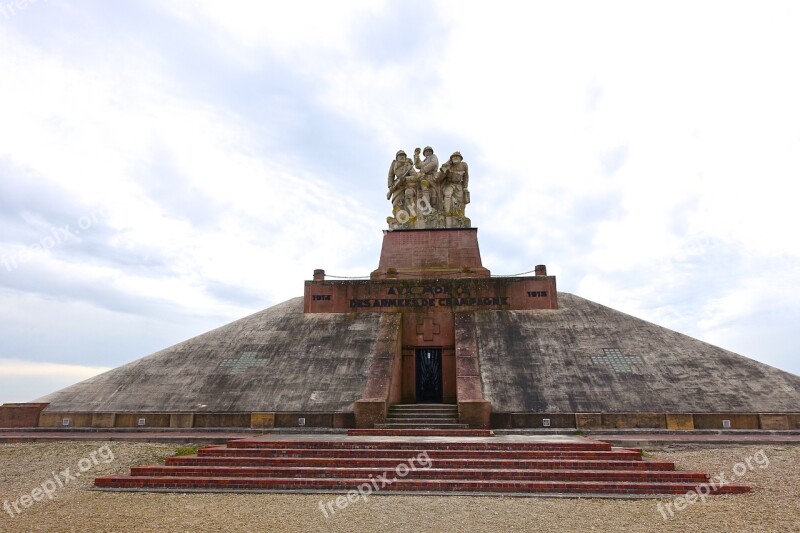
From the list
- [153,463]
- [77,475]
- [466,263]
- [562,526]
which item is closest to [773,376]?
[466,263]

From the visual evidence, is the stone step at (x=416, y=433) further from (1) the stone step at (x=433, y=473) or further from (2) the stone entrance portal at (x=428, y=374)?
(2) the stone entrance portal at (x=428, y=374)

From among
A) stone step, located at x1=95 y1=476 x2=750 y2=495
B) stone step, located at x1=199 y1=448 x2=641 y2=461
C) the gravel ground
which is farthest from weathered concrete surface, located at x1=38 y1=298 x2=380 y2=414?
the gravel ground

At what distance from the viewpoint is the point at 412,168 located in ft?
75.0

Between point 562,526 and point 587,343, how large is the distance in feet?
37.6

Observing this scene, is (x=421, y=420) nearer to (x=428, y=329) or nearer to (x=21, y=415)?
(x=428, y=329)

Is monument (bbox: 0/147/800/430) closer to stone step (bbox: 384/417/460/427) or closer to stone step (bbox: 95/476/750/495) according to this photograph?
stone step (bbox: 384/417/460/427)

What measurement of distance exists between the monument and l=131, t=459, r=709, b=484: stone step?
470cm

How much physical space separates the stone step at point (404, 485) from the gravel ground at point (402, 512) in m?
0.36

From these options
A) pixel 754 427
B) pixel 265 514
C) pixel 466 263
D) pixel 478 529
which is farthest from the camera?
pixel 466 263

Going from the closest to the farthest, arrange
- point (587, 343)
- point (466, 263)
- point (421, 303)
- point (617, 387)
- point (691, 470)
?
point (691, 470)
point (617, 387)
point (587, 343)
point (421, 303)
point (466, 263)

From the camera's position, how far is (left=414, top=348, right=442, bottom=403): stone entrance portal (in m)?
18.2

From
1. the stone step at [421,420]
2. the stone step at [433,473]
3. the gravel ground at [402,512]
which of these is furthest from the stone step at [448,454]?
the stone step at [421,420]

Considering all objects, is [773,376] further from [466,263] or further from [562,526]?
[562,526]

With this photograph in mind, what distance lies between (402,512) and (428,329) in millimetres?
11694
